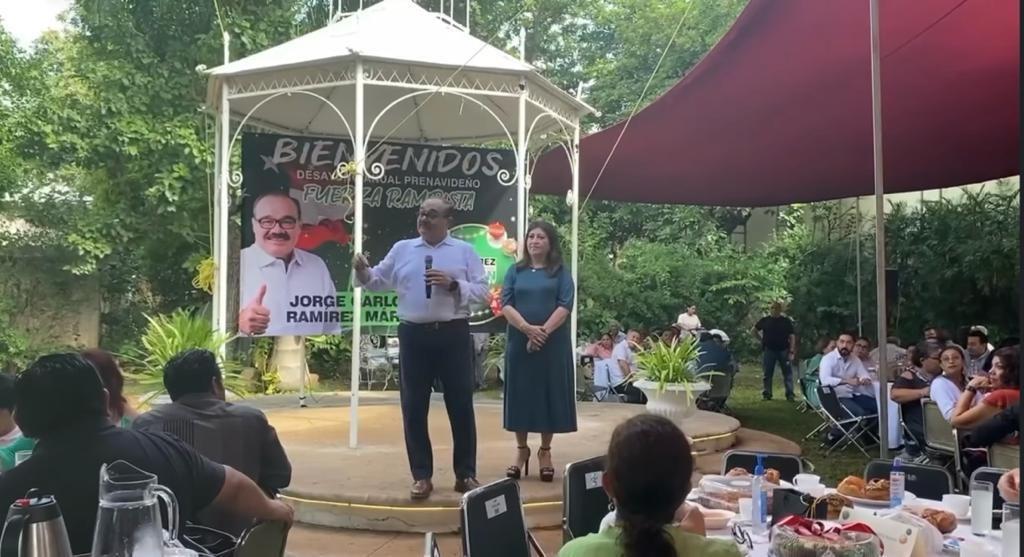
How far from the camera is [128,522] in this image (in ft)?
5.32

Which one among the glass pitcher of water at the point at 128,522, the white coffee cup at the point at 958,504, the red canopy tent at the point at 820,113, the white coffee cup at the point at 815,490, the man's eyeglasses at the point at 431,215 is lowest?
the white coffee cup at the point at 958,504

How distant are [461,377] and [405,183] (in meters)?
2.81

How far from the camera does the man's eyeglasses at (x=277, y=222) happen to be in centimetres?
618

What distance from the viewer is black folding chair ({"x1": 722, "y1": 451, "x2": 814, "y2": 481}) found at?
3.25 meters

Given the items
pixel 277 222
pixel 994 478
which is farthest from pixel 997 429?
pixel 277 222

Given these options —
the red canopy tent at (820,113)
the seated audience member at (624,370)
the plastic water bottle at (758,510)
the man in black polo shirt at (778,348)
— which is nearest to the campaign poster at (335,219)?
A: the red canopy tent at (820,113)

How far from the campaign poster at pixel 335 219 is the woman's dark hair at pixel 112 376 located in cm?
289

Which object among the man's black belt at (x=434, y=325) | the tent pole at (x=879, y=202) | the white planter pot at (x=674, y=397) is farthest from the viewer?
the white planter pot at (x=674, y=397)

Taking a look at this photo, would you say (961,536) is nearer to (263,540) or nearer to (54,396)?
(263,540)

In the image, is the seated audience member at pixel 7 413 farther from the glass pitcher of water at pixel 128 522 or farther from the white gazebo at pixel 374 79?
the white gazebo at pixel 374 79

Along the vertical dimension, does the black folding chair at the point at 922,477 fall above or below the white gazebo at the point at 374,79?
below

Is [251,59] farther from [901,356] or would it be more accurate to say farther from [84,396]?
[901,356]

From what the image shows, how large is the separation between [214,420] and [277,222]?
367cm

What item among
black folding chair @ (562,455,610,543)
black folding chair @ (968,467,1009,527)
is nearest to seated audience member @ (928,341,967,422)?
black folding chair @ (968,467,1009,527)
